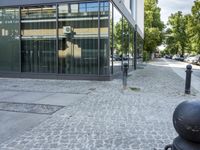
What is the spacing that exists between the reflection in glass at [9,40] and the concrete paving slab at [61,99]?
6305 millimetres

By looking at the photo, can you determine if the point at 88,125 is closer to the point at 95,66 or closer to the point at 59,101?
the point at 59,101

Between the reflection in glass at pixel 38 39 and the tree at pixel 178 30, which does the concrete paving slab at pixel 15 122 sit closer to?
the reflection in glass at pixel 38 39

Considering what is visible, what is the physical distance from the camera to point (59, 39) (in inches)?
534

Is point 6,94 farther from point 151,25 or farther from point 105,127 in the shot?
point 151,25

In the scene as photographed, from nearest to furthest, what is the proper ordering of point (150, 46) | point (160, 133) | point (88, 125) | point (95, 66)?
1. point (160, 133)
2. point (88, 125)
3. point (95, 66)
4. point (150, 46)

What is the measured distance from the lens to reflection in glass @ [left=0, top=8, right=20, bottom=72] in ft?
46.6

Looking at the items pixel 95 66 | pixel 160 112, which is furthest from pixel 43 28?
pixel 160 112

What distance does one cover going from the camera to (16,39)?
14.2 meters

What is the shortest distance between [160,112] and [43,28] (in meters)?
9.20

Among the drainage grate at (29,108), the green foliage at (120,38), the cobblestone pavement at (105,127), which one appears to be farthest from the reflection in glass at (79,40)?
the drainage grate at (29,108)

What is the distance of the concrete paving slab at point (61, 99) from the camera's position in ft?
25.8

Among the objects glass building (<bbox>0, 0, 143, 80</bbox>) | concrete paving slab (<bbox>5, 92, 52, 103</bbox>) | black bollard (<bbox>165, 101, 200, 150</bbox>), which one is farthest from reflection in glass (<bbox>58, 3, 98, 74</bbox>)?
black bollard (<bbox>165, 101, 200, 150</bbox>)

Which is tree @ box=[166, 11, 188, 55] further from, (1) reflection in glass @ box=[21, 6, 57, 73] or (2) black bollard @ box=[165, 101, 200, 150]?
(2) black bollard @ box=[165, 101, 200, 150]

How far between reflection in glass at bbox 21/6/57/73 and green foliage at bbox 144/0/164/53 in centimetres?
3462
